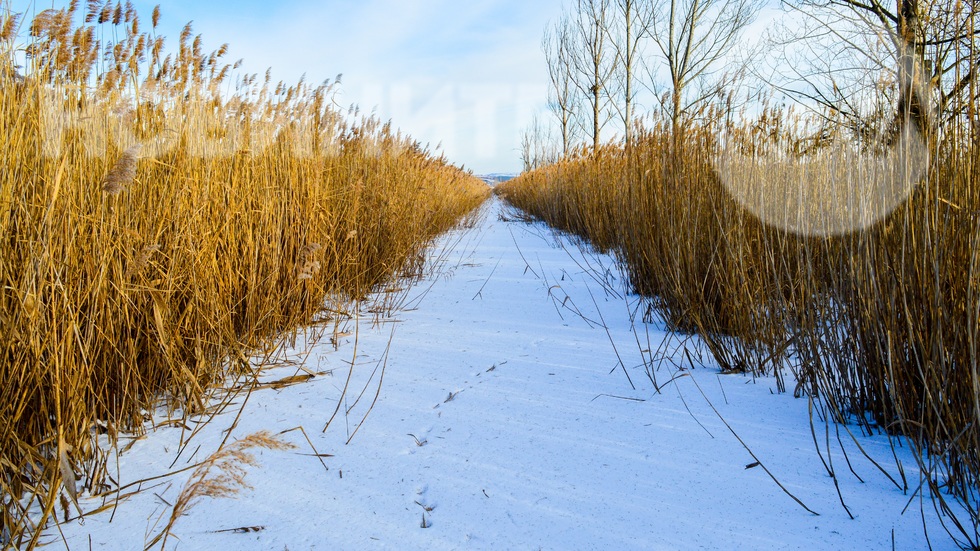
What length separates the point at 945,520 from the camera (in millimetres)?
955

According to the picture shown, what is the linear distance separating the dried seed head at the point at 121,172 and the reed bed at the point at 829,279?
1.57 meters

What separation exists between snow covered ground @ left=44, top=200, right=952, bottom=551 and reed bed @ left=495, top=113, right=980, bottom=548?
114mm

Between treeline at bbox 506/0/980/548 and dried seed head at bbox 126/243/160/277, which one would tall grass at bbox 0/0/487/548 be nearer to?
dried seed head at bbox 126/243/160/277

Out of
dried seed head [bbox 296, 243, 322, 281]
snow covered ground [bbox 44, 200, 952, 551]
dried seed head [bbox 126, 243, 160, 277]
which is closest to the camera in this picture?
snow covered ground [bbox 44, 200, 952, 551]

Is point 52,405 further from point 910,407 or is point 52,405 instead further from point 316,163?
point 910,407

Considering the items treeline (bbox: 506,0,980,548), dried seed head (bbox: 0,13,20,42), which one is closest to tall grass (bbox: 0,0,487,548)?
dried seed head (bbox: 0,13,20,42)

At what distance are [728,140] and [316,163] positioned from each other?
1862 mm

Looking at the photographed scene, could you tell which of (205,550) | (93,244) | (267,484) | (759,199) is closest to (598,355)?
(759,199)

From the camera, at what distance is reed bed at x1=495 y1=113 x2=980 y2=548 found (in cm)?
98

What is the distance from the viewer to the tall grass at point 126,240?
0.96m

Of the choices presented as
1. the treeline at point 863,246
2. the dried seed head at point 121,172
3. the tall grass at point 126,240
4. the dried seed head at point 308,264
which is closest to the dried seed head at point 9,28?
the tall grass at point 126,240

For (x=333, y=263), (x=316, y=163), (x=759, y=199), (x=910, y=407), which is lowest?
(x=910, y=407)

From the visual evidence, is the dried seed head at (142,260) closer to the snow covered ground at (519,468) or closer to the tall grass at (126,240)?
the tall grass at (126,240)

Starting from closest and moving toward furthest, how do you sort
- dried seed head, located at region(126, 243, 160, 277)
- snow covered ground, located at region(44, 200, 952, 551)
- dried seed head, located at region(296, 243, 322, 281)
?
snow covered ground, located at region(44, 200, 952, 551), dried seed head, located at region(126, 243, 160, 277), dried seed head, located at region(296, 243, 322, 281)
